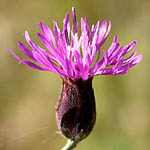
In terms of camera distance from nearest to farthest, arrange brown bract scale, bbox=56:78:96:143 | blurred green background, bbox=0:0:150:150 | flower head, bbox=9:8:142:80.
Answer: flower head, bbox=9:8:142:80
brown bract scale, bbox=56:78:96:143
blurred green background, bbox=0:0:150:150

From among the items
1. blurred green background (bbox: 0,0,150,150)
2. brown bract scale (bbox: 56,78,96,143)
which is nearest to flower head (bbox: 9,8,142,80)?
brown bract scale (bbox: 56,78,96,143)

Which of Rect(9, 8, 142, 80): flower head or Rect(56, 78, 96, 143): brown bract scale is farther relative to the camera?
Rect(56, 78, 96, 143): brown bract scale

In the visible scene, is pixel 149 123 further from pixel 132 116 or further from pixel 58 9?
pixel 58 9

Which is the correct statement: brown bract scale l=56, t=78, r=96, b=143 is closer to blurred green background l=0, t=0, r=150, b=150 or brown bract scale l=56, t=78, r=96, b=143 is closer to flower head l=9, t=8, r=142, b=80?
flower head l=9, t=8, r=142, b=80

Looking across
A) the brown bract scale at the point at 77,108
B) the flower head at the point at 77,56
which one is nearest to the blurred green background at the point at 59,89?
the brown bract scale at the point at 77,108

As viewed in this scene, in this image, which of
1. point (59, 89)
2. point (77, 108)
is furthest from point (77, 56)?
point (59, 89)

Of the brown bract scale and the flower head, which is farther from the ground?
the flower head

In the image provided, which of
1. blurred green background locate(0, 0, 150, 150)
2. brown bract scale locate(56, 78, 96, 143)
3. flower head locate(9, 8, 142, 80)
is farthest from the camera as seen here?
blurred green background locate(0, 0, 150, 150)

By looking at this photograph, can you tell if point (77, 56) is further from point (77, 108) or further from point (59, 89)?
point (59, 89)
